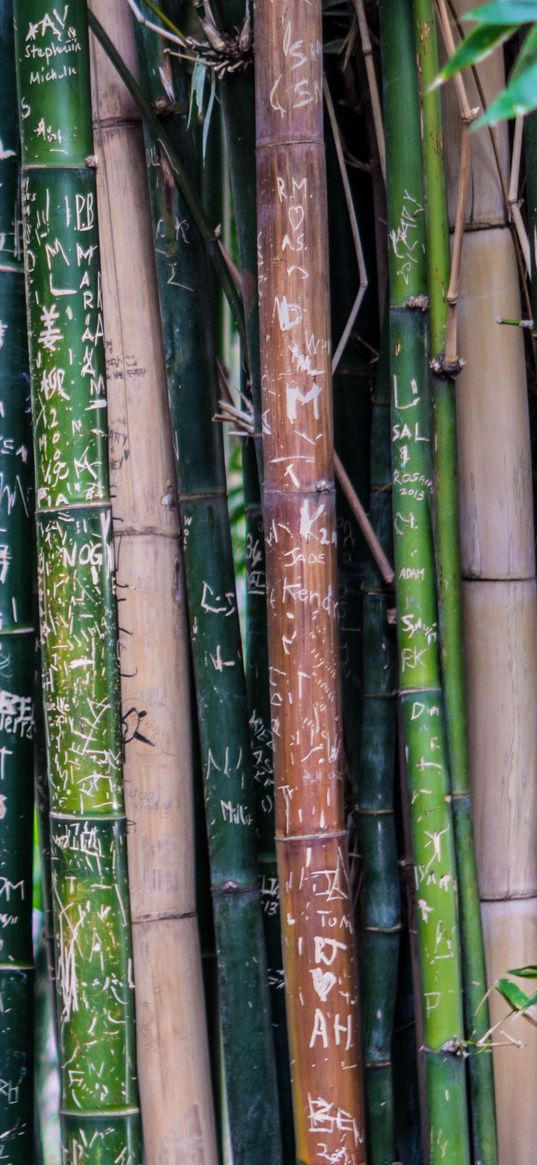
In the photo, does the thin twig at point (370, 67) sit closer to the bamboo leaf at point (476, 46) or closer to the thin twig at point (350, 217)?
the thin twig at point (350, 217)

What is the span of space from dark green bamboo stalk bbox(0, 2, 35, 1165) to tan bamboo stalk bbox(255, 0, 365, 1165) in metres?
0.29

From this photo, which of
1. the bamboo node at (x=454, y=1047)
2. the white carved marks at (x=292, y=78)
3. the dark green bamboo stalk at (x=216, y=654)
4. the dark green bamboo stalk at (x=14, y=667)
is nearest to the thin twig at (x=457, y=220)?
the white carved marks at (x=292, y=78)

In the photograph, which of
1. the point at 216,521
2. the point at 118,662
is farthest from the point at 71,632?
the point at 216,521

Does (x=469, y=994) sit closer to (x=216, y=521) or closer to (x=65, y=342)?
(x=216, y=521)

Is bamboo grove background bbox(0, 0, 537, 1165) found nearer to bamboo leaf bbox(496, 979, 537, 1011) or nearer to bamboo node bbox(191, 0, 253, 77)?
bamboo node bbox(191, 0, 253, 77)

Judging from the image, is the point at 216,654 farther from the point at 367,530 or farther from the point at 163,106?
the point at 163,106

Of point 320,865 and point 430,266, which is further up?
point 430,266

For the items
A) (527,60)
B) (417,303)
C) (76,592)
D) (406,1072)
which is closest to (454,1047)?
(406,1072)

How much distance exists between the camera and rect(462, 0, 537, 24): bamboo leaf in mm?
434

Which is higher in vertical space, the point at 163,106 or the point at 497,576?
the point at 163,106

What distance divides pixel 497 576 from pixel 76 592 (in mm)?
349

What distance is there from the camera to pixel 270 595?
33.0 inches

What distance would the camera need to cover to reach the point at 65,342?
0.93 m

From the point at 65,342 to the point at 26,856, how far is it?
45 centimetres
